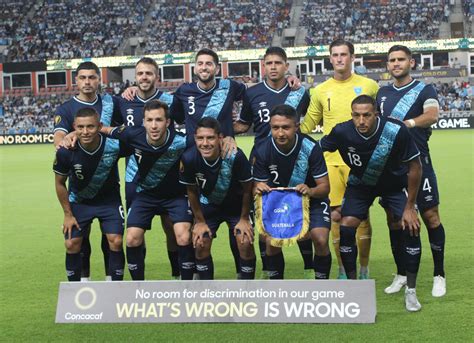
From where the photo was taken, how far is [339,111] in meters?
7.11

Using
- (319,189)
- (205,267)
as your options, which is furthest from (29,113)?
(319,189)

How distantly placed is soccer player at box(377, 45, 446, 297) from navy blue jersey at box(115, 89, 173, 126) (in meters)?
2.17

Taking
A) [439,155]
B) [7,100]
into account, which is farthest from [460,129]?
[7,100]

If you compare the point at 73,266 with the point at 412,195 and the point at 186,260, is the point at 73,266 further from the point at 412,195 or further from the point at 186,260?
the point at 412,195

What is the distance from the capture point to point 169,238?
743cm

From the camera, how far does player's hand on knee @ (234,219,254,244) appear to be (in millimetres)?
6254

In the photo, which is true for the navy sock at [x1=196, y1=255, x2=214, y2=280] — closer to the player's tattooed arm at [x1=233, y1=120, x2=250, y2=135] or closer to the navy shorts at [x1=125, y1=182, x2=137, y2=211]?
the navy shorts at [x1=125, y1=182, x2=137, y2=211]

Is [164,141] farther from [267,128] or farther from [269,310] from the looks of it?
[269,310]

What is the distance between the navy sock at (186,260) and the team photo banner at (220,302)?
2.92 ft

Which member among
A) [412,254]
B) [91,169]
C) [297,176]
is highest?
[91,169]

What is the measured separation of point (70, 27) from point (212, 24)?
36.4 feet

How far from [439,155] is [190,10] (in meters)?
37.1

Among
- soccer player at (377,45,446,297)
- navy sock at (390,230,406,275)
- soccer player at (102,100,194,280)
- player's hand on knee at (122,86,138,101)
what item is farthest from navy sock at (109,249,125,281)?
navy sock at (390,230,406,275)

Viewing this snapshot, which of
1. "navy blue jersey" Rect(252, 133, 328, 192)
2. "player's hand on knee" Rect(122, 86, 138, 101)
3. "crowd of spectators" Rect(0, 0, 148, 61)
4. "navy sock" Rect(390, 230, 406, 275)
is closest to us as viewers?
"navy blue jersey" Rect(252, 133, 328, 192)
